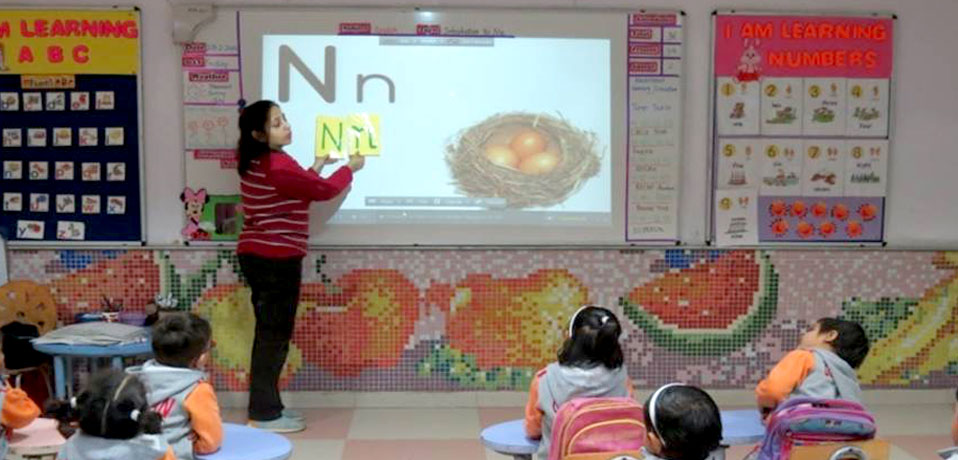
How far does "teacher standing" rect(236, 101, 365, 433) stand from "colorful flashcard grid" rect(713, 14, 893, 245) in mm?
1974

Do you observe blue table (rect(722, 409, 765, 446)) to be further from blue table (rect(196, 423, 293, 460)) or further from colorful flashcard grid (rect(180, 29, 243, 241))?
colorful flashcard grid (rect(180, 29, 243, 241))

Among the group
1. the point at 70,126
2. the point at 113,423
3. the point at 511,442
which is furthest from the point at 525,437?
the point at 70,126

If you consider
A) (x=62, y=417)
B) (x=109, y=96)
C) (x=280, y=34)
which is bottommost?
(x=62, y=417)

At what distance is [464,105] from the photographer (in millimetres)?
4582

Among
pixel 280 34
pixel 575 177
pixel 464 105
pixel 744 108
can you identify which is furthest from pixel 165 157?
pixel 744 108

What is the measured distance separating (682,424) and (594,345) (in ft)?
2.20

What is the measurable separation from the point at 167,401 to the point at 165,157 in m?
2.37

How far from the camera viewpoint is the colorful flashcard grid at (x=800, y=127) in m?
4.61

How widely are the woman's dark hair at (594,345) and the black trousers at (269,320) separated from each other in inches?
75.7

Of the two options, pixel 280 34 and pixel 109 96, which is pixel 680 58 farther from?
pixel 109 96

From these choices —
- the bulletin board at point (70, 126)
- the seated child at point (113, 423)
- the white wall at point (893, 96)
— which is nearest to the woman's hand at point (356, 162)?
the white wall at point (893, 96)

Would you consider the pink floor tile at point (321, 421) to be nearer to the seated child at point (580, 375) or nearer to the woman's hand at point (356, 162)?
the woman's hand at point (356, 162)

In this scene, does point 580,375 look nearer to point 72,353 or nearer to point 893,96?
point 72,353

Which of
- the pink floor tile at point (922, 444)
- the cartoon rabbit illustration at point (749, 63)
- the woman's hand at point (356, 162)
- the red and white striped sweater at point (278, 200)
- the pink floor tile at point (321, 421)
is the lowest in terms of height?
the pink floor tile at point (922, 444)
